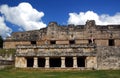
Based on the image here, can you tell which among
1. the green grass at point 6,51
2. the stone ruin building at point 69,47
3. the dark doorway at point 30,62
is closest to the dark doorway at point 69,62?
the stone ruin building at point 69,47

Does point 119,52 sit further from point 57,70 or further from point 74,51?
point 57,70

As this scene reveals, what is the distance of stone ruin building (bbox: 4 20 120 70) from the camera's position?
3725 cm

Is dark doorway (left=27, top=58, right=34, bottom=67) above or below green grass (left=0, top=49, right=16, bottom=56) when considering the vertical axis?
below

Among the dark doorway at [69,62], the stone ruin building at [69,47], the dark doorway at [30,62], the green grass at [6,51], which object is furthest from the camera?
the green grass at [6,51]

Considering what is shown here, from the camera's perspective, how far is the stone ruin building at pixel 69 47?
37250 mm

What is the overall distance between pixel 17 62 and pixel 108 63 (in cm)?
1201

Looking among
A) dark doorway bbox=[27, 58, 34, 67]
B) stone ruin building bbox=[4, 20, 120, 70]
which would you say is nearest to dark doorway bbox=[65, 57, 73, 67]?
stone ruin building bbox=[4, 20, 120, 70]

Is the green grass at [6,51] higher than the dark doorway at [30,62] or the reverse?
higher

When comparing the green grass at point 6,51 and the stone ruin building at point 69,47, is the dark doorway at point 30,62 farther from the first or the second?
the green grass at point 6,51

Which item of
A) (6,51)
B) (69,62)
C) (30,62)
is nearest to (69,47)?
(69,62)

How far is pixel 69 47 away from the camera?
3778 centimetres

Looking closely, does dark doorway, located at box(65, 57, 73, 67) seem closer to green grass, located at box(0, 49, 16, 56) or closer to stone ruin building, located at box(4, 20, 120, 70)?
stone ruin building, located at box(4, 20, 120, 70)

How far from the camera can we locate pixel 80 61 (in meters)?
41.9

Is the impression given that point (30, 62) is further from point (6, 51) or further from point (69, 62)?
point (69, 62)
